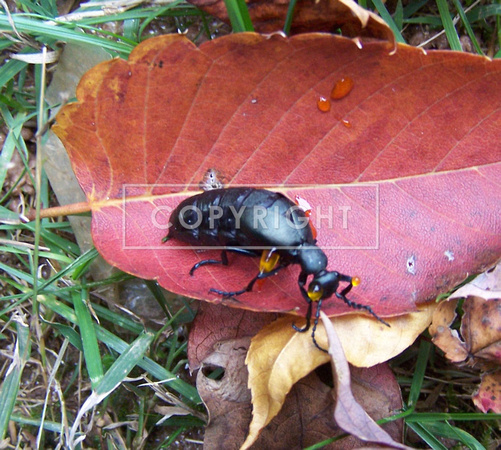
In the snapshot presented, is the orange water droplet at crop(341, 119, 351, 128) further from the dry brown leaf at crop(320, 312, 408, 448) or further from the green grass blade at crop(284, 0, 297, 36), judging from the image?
the dry brown leaf at crop(320, 312, 408, 448)

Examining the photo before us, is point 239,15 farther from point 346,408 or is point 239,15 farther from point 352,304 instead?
point 346,408

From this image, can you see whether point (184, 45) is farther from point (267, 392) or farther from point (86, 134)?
point (267, 392)

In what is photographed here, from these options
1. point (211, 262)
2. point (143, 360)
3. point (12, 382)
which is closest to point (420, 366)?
point (211, 262)

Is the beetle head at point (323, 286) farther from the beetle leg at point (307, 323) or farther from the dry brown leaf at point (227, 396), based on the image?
the dry brown leaf at point (227, 396)

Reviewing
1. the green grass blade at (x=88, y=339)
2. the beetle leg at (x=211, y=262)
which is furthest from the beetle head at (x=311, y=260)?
the green grass blade at (x=88, y=339)

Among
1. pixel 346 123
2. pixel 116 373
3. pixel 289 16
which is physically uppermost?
pixel 289 16

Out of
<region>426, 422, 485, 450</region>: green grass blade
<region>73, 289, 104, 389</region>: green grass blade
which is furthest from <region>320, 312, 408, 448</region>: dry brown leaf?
<region>73, 289, 104, 389</region>: green grass blade

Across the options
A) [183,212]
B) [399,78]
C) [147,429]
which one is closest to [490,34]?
[399,78]
